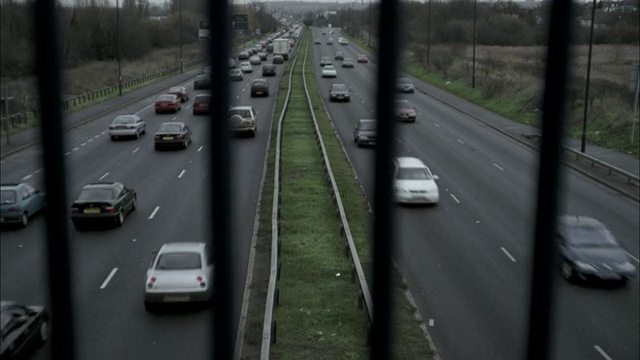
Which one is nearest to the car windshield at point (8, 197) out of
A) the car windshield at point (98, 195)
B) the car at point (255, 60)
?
the car windshield at point (98, 195)

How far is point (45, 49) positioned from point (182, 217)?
1579 centimetres

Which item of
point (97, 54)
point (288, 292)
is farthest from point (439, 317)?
point (97, 54)

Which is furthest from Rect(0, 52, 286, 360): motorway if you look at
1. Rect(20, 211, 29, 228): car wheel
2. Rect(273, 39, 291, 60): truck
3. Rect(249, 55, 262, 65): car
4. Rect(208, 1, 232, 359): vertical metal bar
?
Rect(273, 39, 291, 60): truck

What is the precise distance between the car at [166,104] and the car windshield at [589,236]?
2531 cm

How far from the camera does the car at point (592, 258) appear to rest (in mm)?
12414

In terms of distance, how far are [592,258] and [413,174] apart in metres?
6.92

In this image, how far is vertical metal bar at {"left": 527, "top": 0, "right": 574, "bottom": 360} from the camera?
5.84ft

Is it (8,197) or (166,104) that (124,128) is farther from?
(8,197)

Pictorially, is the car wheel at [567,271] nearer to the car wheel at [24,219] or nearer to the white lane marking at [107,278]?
the white lane marking at [107,278]

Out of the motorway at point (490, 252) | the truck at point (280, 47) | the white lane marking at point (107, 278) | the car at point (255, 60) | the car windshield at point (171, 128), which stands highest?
the truck at point (280, 47)

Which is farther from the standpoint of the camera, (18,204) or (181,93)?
(181,93)

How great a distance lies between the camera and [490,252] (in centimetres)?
1421

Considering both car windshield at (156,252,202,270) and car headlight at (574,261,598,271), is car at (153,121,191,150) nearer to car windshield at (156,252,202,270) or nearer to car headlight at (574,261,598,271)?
car windshield at (156,252,202,270)

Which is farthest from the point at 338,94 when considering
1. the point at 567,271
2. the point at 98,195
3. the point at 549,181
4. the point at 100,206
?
the point at 549,181
